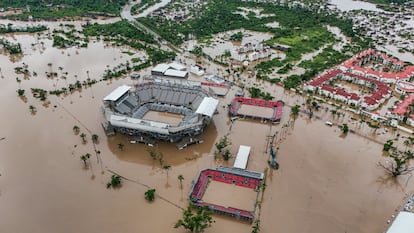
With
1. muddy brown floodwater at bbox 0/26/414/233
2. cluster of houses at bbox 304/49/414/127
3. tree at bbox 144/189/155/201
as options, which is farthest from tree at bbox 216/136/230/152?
cluster of houses at bbox 304/49/414/127

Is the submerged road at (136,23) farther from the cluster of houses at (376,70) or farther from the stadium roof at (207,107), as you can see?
the cluster of houses at (376,70)

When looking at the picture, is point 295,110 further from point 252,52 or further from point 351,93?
point 252,52

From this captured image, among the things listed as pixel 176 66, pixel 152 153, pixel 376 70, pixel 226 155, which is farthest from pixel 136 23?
pixel 226 155

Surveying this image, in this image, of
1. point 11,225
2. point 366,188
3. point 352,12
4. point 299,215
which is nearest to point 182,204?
point 299,215

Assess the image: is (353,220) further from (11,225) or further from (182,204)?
(11,225)

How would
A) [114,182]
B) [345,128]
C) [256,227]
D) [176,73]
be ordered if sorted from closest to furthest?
[256,227], [114,182], [345,128], [176,73]

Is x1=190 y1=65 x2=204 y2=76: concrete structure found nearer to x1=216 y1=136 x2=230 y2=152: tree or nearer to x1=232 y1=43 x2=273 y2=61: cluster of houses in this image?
x1=232 y1=43 x2=273 y2=61: cluster of houses

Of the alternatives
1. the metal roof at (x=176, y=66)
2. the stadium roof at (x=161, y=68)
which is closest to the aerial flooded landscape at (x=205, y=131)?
the stadium roof at (x=161, y=68)
